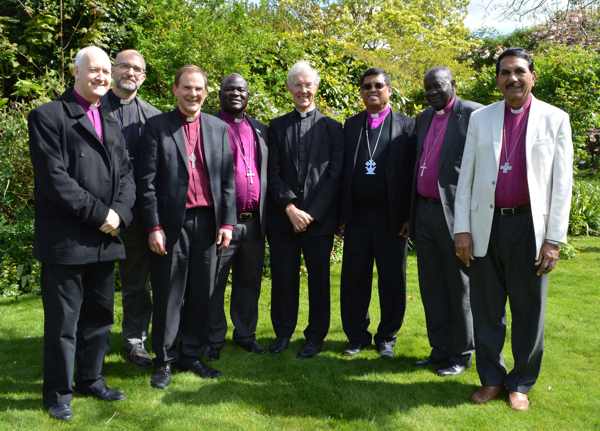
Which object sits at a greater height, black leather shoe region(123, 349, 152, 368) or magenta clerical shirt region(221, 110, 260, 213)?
magenta clerical shirt region(221, 110, 260, 213)

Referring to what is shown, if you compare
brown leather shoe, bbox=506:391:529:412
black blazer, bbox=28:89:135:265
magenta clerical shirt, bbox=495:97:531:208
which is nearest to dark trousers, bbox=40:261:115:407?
black blazer, bbox=28:89:135:265

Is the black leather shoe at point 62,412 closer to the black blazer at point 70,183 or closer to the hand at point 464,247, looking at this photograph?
the black blazer at point 70,183

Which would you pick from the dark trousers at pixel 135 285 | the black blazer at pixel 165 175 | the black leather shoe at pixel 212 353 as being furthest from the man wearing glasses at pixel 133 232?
the black leather shoe at pixel 212 353

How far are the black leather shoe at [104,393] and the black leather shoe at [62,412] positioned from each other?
0.27 m

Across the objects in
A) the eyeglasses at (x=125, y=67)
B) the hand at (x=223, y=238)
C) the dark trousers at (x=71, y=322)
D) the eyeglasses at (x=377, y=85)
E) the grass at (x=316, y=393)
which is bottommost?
the grass at (x=316, y=393)

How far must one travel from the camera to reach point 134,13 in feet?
→ 29.8

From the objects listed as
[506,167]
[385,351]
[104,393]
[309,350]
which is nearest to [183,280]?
[104,393]

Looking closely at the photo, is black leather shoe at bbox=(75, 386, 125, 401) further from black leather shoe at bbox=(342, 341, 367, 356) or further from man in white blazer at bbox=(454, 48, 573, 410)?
man in white blazer at bbox=(454, 48, 573, 410)

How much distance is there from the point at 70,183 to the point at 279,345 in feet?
7.72

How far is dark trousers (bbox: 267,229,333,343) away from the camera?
443cm

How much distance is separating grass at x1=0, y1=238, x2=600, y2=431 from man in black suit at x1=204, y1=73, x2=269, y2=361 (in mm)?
206

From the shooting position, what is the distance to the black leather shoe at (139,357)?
4129 mm

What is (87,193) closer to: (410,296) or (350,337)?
(350,337)

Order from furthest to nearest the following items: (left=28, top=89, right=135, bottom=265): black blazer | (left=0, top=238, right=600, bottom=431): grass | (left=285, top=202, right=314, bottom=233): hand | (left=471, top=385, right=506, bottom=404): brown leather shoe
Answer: (left=285, top=202, right=314, bottom=233): hand < (left=471, top=385, right=506, bottom=404): brown leather shoe < (left=0, top=238, right=600, bottom=431): grass < (left=28, top=89, right=135, bottom=265): black blazer
